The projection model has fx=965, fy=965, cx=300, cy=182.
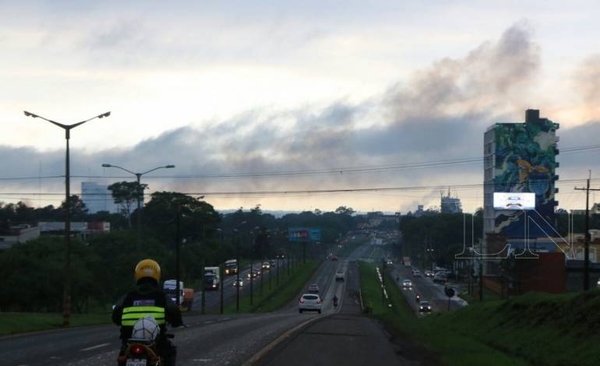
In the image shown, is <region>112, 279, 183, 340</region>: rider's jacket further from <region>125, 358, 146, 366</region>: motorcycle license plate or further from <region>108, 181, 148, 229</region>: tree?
<region>108, 181, 148, 229</region>: tree

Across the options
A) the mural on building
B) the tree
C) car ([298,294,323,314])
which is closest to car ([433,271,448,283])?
the mural on building

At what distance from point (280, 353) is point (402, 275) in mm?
139110

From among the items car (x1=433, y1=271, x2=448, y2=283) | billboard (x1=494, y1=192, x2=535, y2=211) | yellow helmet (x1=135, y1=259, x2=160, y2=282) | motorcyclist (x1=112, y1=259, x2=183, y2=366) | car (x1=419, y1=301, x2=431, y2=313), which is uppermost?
billboard (x1=494, y1=192, x2=535, y2=211)

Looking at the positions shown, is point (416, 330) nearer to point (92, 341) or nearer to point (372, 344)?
point (372, 344)

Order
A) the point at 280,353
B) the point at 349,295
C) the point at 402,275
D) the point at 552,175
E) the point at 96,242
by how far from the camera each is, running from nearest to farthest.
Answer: the point at 280,353 < the point at 96,242 < the point at 349,295 < the point at 552,175 < the point at 402,275

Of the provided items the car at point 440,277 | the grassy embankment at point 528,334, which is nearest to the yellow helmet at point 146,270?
the grassy embankment at point 528,334

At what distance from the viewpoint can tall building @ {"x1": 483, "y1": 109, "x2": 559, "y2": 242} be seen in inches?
5699

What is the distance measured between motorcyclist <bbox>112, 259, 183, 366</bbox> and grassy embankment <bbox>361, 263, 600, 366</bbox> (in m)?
11.3

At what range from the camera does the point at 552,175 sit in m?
151

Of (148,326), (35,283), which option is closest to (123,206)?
(35,283)

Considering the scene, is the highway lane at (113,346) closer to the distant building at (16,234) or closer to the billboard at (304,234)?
the distant building at (16,234)

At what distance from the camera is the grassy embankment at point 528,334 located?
73.4ft

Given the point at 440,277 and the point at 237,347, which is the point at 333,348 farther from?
the point at 440,277

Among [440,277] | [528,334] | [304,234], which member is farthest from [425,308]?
[304,234]
